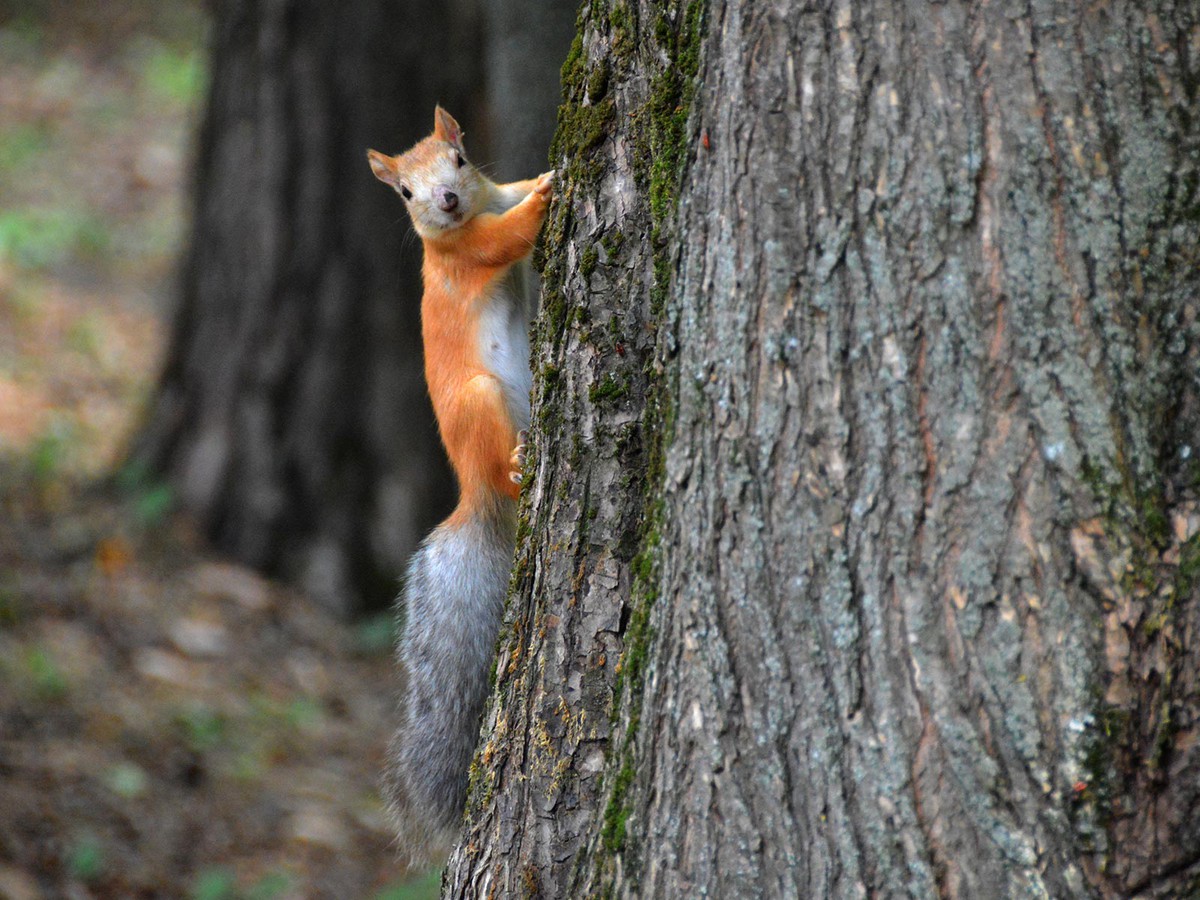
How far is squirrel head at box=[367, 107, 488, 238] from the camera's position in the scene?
9.70 ft

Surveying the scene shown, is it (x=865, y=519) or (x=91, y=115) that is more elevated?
(x=91, y=115)

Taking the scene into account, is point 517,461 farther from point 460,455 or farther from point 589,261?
point 589,261

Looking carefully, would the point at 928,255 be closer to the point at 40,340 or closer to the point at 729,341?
the point at 729,341

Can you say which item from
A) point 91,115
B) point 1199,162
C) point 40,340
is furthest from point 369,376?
point 91,115

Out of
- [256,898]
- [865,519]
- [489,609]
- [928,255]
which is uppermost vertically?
[928,255]

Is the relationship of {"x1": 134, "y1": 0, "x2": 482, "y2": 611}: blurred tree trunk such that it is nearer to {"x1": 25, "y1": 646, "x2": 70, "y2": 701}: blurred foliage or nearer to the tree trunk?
{"x1": 25, "y1": 646, "x2": 70, "y2": 701}: blurred foliage

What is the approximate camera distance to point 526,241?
279 centimetres

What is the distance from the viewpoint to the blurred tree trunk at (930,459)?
1552 mm

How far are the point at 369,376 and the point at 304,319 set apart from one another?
0.39 meters

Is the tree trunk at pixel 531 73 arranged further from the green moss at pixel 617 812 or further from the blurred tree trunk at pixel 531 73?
the green moss at pixel 617 812

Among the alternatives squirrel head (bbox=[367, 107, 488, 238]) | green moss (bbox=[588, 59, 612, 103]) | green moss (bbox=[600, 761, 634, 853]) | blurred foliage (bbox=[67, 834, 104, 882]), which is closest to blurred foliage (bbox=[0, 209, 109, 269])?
blurred foliage (bbox=[67, 834, 104, 882])

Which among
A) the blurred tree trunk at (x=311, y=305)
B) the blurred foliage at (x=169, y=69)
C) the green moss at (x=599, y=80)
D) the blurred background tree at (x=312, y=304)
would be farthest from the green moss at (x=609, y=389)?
the blurred foliage at (x=169, y=69)

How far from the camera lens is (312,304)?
551 cm

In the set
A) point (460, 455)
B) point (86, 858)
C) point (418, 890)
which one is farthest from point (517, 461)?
point (86, 858)
